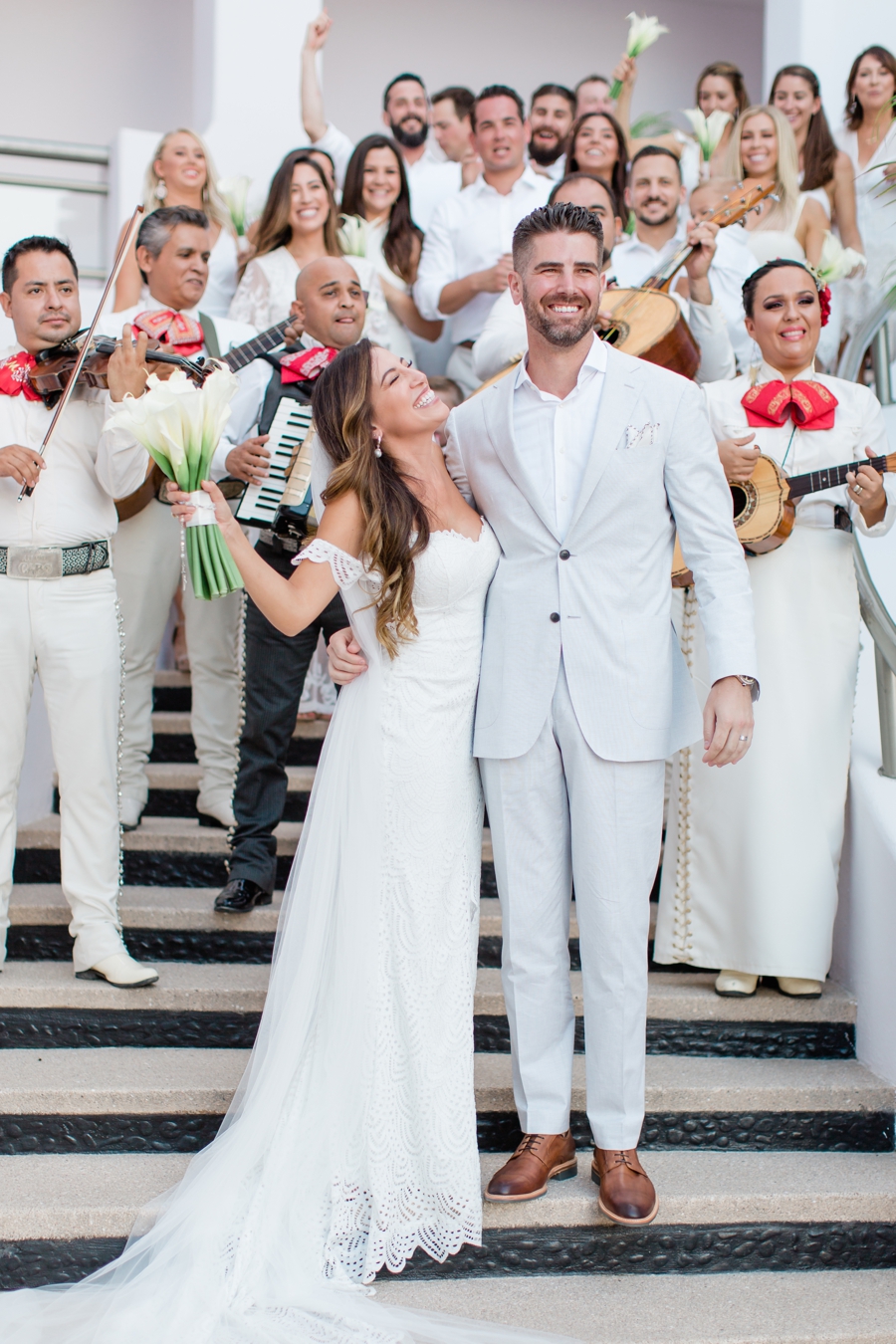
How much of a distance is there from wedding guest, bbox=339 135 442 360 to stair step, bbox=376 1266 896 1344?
12.5ft

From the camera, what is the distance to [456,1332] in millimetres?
2438

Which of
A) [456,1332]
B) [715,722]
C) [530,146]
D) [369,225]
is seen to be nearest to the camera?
[456,1332]

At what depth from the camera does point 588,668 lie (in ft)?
8.79

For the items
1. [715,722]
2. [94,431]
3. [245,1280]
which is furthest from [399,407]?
[245,1280]

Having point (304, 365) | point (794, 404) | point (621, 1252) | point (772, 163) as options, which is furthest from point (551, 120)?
point (621, 1252)

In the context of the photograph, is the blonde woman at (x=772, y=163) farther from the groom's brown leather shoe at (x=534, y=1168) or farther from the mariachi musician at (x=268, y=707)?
the groom's brown leather shoe at (x=534, y=1168)

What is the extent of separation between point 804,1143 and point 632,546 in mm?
1589

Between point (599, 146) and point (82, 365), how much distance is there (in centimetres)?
293

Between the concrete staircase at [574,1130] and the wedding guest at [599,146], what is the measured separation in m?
3.18

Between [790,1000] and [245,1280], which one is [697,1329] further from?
[790,1000]

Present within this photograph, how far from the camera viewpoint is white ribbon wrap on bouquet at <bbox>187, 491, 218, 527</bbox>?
2562mm

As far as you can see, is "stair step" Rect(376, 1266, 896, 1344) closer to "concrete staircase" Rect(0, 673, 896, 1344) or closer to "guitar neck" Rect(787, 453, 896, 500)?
"concrete staircase" Rect(0, 673, 896, 1344)

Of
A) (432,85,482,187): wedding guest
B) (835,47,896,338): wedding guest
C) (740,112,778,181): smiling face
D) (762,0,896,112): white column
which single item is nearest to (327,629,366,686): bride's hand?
(740,112,778,181): smiling face

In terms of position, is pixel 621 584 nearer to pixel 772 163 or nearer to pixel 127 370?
pixel 127 370
